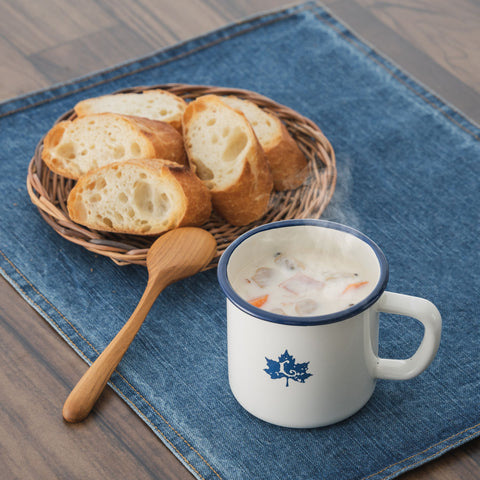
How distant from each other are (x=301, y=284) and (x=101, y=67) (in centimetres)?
92

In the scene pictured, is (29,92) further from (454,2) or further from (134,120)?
(454,2)

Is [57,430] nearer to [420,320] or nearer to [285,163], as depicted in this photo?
[420,320]

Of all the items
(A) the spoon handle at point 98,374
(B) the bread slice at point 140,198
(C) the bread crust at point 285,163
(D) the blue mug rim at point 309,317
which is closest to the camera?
(D) the blue mug rim at point 309,317

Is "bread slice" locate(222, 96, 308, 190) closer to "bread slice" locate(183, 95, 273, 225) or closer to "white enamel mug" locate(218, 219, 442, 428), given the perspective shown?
"bread slice" locate(183, 95, 273, 225)

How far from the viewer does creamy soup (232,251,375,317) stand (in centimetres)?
81

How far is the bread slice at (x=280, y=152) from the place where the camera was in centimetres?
118

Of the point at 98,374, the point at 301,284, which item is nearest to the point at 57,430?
the point at 98,374

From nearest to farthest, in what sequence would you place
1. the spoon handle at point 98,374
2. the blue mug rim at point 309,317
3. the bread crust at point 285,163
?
1. the blue mug rim at point 309,317
2. the spoon handle at point 98,374
3. the bread crust at point 285,163

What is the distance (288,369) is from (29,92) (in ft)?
3.08

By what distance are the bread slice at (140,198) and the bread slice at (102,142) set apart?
0.07 metres

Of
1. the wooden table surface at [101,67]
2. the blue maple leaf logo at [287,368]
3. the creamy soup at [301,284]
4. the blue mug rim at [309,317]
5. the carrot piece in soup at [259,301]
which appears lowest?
the wooden table surface at [101,67]

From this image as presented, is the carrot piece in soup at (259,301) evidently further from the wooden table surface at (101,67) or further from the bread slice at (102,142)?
the bread slice at (102,142)

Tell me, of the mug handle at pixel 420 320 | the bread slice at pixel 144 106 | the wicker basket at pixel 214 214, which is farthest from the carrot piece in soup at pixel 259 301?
the bread slice at pixel 144 106

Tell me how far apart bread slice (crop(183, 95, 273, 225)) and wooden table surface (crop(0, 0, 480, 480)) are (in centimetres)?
32
